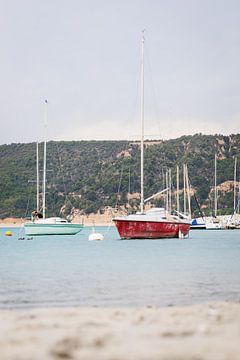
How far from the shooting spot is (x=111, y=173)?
140875 millimetres

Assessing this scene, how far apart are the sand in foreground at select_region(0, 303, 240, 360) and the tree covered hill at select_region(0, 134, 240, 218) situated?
107229mm

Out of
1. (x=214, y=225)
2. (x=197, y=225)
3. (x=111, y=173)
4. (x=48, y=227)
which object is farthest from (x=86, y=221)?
(x=48, y=227)

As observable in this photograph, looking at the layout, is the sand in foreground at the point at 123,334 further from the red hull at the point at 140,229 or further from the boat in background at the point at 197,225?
the boat in background at the point at 197,225

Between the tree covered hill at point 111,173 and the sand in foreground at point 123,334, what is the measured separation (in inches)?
4222

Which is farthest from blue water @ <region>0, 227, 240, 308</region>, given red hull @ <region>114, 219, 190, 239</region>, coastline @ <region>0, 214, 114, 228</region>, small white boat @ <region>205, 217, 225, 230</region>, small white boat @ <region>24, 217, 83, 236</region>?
coastline @ <region>0, 214, 114, 228</region>

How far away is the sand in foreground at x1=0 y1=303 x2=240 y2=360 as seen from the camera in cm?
783

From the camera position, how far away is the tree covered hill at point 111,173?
429 ft

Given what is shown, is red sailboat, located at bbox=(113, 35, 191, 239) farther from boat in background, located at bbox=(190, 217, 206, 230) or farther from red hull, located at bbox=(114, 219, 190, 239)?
boat in background, located at bbox=(190, 217, 206, 230)

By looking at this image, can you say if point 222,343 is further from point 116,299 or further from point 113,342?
point 116,299

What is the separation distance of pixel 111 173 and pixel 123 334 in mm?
131453

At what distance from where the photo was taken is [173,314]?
12.3 m

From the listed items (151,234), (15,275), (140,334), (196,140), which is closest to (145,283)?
(15,275)

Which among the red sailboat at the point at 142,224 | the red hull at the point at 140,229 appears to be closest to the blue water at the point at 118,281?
the red sailboat at the point at 142,224

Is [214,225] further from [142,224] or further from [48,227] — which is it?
[142,224]
